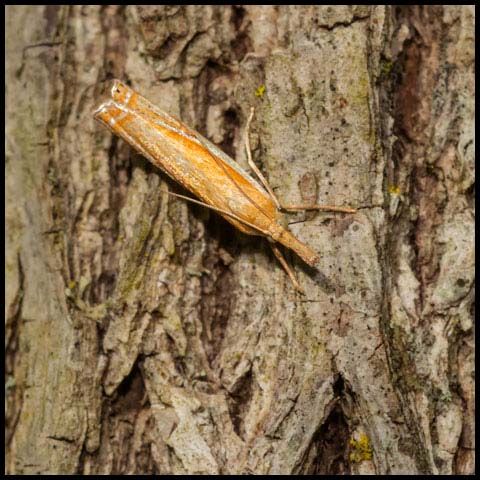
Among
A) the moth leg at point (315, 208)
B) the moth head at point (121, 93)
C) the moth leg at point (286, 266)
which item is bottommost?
the moth leg at point (286, 266)

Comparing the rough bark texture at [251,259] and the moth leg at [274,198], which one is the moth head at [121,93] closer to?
the rough bark texture at [251,259]

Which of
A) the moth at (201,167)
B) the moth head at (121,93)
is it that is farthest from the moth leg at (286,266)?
the moth head at (121,93)

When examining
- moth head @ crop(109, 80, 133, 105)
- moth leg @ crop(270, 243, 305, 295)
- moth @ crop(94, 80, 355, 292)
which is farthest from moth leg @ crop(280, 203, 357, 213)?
moth head @ crop(109, 80, 133, 105)

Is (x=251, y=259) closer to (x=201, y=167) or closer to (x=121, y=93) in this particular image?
(x=201, y=167)

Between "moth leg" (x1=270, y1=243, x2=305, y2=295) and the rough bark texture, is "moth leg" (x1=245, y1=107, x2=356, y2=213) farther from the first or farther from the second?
"moth leg" (x1=270, y1=243, x2=305, y2=295)

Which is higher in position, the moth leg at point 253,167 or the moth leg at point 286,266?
the moth leg at point 253,167

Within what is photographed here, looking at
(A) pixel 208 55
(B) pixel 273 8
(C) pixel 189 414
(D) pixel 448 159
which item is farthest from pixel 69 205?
(D) pixel 448 159

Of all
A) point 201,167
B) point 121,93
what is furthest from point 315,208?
point 121,93
